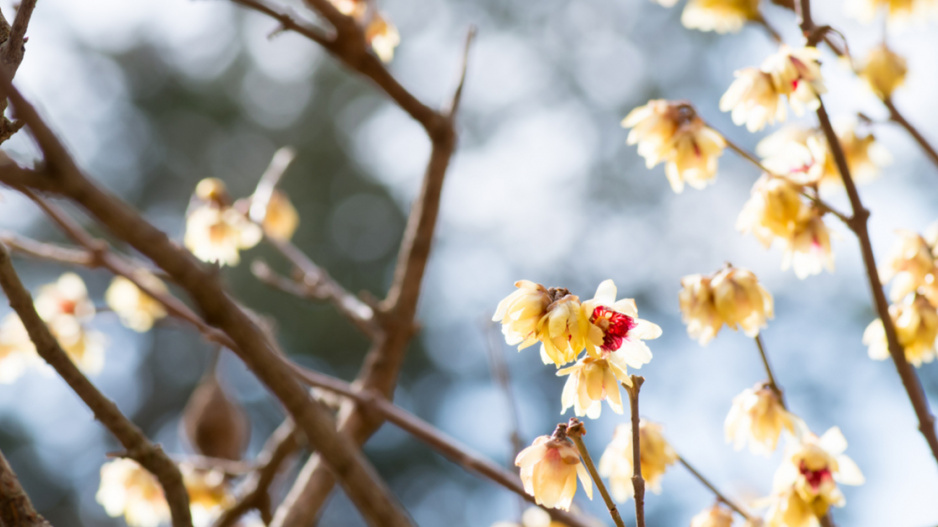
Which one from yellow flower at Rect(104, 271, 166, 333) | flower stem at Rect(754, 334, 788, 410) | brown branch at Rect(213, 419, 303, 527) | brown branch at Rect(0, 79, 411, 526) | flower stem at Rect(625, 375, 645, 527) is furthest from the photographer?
yellow flower at Rect(104, 271, 166, 333)

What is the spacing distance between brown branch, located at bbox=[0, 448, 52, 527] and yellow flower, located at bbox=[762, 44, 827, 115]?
574 millimetres

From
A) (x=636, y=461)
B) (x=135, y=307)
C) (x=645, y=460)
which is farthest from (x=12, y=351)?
(x=636, y=461)

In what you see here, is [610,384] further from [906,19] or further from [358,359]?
[358,359]

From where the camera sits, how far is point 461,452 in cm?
68

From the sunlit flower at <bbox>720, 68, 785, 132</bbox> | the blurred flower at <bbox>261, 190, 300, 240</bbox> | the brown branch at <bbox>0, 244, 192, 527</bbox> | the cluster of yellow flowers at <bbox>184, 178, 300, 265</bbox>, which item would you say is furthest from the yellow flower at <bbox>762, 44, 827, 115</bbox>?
the blurred flower at <bbox>261, 190, 300, 240</bbox>

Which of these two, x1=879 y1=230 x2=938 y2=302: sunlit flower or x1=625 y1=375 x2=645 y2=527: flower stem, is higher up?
x1=879 y1=230 x2=938 y2=302: sunlit flower

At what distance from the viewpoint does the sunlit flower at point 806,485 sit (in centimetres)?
56

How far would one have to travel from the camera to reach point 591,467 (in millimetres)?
383

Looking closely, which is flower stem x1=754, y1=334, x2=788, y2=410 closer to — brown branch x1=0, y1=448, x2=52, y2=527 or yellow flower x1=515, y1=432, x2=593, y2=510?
yellow flower x1=515, y1=432, x2=593, y2=510

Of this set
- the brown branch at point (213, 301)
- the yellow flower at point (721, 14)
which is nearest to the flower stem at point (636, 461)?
the brown branch at point (213, 301)

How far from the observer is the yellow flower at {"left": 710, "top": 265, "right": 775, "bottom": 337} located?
567mm

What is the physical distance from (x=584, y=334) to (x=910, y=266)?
1.09 ft

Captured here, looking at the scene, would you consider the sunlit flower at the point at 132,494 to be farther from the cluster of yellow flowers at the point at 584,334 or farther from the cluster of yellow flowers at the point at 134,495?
the cluster of yellow flowers at the point at 584,334

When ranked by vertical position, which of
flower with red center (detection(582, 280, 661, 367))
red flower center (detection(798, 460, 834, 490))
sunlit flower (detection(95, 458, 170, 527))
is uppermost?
red flower center (detection(798, 460, 834, 490))
